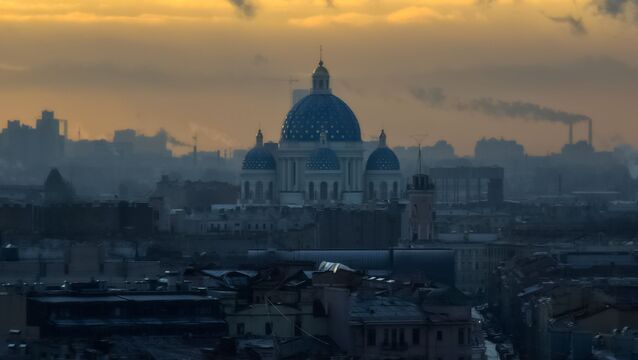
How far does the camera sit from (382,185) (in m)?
145

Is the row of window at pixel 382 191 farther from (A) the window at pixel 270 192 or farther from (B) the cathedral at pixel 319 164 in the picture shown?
(A) the window at pixel 270 192

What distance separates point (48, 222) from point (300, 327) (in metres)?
55.0

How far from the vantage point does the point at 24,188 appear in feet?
493

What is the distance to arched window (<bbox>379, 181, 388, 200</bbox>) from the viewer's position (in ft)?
474

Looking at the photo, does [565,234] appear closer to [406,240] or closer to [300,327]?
[406,240]

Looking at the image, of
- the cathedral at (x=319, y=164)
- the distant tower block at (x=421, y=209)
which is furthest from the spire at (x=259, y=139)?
the distant tower block at (x=421, y=209)

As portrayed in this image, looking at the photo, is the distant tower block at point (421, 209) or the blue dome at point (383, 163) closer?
the distant tower block at point (421, 209)

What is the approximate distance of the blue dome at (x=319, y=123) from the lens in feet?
484

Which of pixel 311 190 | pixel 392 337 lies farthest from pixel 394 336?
pixel 311 190

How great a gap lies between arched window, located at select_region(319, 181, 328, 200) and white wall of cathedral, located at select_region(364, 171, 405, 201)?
7.26 feet

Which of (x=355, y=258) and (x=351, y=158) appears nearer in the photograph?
(x=355, y=258)

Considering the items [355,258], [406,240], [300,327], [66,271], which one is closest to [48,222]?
[406,240]

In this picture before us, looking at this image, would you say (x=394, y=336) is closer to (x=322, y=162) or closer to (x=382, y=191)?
(x=322, y=162)

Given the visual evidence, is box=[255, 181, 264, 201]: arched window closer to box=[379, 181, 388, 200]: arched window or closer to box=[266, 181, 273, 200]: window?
box=[266, 181, 273, 200]: window
